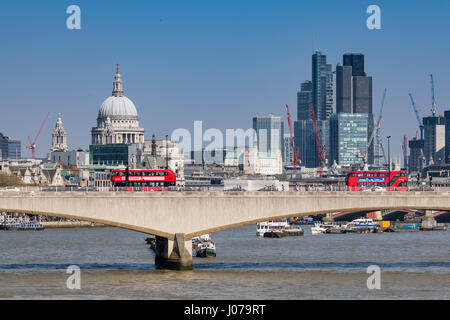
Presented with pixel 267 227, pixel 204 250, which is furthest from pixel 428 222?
pixel 204 250

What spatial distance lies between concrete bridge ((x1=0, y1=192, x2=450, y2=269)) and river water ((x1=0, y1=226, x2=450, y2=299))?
2.93 m

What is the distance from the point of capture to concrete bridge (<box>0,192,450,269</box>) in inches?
3029

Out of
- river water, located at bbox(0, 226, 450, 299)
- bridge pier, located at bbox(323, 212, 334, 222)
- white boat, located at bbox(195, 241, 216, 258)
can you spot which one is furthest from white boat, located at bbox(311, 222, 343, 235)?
white boat, located at bbox(195, 241, 216, 258)

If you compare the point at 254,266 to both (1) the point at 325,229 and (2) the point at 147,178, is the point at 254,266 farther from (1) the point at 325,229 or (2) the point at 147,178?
(1) the point at 325,229

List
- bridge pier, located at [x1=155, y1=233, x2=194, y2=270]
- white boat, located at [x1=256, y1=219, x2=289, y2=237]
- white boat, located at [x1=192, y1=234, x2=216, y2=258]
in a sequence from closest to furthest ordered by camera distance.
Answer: bridge pier, located at [x1=155, y1=233, x2=194, y2=270] → white boat, located at [x1=192, y1=234, x2=216, y2=258] → white boat, located at [x1=256, y1=219, x2=289, y2=237]

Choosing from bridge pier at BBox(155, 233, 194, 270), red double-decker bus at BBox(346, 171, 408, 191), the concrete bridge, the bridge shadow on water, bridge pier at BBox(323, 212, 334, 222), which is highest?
red double-decker bus at BBox(346, 171, 408, 191)

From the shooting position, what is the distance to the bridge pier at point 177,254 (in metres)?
77.2

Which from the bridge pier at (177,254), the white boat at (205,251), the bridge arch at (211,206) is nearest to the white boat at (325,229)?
the white boat at (205,251)

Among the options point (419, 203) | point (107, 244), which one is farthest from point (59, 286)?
point (107, 244)

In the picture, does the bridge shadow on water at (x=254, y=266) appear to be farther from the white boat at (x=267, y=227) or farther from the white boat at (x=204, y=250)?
the white boat at (x=267, y=227)

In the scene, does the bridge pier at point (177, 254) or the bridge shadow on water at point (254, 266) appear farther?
the bridge shadow on water at point (254, 266)

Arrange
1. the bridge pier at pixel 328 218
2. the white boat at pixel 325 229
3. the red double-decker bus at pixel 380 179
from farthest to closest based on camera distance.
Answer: the bridge pier at pixel 328 218
the white boat at pixel 325 229
the red double-decker bus at pixel 380 179

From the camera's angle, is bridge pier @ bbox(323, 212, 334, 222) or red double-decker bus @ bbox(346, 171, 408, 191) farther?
bridge pier @ bbox(323, 212, 334, 222)

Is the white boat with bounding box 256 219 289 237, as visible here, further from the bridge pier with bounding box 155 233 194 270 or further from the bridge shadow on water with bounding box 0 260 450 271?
the bridge pier with bounding box 155 233 194 270
